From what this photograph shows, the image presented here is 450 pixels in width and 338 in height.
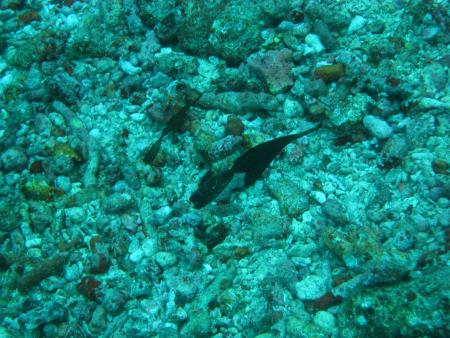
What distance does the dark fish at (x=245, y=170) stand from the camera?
9.15 ft

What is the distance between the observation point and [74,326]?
93.4 inches

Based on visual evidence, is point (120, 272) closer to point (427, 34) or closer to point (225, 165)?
point (225, 165)

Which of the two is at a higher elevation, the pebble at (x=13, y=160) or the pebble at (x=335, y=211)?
the pebble at (x=13, y=160)

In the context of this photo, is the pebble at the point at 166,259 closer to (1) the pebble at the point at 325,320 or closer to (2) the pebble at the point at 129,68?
(1) the pebble at the point at 325,320

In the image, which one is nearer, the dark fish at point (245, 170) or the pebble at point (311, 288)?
the pebble at point (311, 288)

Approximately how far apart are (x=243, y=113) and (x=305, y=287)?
1.43m

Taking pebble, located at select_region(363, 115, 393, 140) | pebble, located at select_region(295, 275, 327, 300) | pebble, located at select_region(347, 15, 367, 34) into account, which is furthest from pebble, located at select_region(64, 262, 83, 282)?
pebble, located at select_region(347, 15, 367, 34)

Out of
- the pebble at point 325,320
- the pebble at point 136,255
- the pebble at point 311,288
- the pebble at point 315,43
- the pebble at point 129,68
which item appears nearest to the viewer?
the pebble at point 325,320

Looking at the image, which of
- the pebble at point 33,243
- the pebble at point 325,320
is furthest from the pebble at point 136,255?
the pebble at point 325,320

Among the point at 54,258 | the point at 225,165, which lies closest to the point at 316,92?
the point at 225,165

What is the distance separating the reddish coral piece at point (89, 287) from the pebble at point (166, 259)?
0.40 m

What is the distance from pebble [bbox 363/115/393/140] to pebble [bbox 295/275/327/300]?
3.78 feet

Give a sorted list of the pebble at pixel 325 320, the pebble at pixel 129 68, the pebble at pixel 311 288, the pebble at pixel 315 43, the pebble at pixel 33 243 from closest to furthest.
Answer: the pebble at pixel 325 320
the pebble at pixel 311 288
the pebble at pixel 33 243
the pebble at pixel 315 43
the pebble at pixel 129 68

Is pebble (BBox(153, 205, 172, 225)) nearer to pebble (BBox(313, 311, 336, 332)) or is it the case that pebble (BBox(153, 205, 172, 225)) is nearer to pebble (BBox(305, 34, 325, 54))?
pebble (BBox(313, 311, 336, 332))
